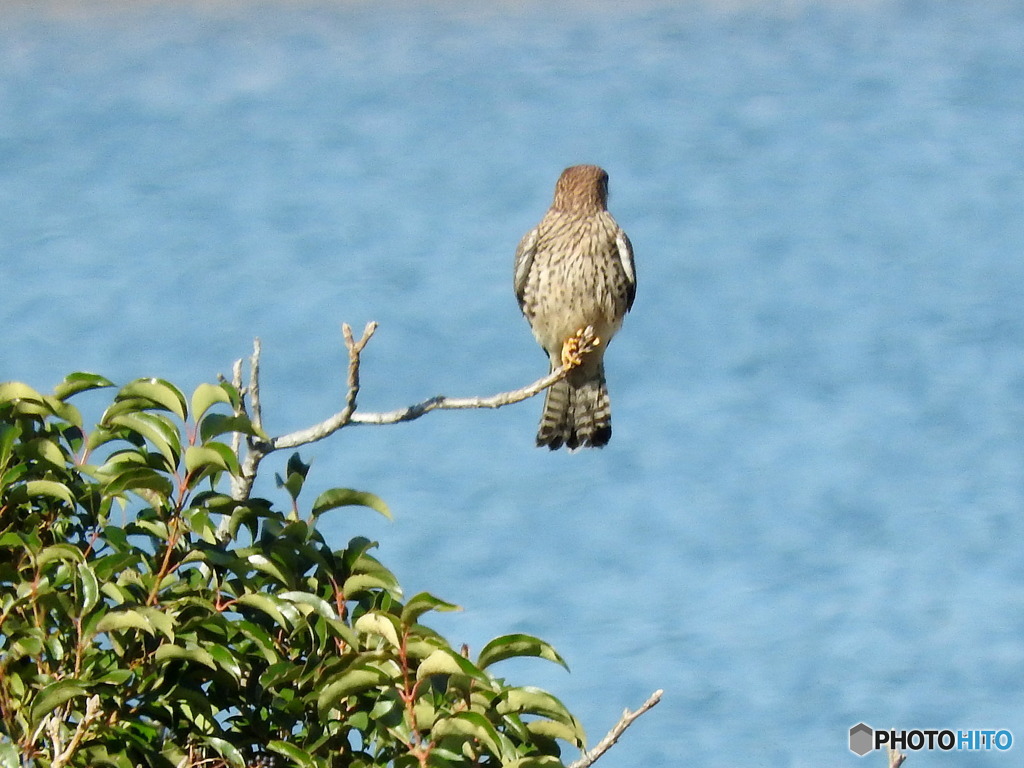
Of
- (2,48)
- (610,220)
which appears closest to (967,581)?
(610,220)

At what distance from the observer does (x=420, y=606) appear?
1962 millimetres

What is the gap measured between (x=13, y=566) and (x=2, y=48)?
607 centimetres

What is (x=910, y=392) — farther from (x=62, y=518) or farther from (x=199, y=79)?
(x=62, y=518)

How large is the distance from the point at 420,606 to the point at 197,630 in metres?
0.26

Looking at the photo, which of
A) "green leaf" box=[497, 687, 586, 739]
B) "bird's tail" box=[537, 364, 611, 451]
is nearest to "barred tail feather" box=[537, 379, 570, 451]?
"bird's tail" box=[537, 364, 611, 451]

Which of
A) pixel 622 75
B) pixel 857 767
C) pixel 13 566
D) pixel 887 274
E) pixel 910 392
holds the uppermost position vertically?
pixel 622 75

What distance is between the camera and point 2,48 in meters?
7.70

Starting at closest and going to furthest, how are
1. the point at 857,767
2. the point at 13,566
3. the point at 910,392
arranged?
the point at 13,566, the point at 857,767, the point at 910,392

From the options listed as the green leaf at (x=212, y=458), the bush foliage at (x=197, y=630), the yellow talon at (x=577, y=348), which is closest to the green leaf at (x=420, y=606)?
the bush foliage at (x=197, y=630)

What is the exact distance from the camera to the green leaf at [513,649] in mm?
1930

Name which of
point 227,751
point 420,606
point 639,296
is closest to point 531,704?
point 420,606

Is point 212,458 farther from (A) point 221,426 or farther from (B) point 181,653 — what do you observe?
(B) point 181,653

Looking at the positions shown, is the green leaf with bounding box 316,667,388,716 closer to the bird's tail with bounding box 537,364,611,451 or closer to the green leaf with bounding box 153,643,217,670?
the green leaf with bounding box 153,643,217,670

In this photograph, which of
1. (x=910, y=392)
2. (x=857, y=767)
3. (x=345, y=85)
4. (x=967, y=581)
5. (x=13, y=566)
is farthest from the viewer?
(x=345, y=85)
